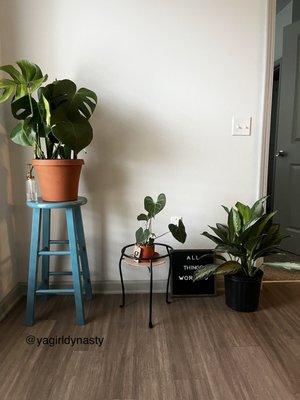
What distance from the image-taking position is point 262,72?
6.20 ft

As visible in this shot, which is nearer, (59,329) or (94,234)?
(59,329)

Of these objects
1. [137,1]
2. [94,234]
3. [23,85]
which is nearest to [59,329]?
[94,234]

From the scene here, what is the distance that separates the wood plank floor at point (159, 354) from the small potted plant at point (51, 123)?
2.50 feet

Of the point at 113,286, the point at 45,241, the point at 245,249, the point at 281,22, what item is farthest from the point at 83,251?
the point at 281,22

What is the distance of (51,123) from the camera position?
1.41 meters

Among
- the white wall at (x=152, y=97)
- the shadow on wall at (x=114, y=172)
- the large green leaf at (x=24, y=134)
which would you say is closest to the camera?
the large green leaf at (x=24, y=134)

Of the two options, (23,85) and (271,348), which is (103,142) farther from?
(271,348)

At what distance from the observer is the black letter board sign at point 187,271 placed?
1.97m

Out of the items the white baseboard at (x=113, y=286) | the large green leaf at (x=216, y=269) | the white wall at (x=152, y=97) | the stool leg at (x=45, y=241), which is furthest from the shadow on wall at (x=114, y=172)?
the large green leaf at (x=216, y=269)

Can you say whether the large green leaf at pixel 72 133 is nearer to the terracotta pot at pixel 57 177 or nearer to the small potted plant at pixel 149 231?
the terracotta pot at pixel 57 177

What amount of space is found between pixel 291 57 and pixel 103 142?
1898 mm

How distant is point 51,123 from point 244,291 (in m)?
Answer: 1.45

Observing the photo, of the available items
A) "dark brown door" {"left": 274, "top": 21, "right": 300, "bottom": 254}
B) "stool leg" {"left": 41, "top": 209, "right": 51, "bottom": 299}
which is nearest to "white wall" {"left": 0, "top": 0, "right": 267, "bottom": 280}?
"stool leg" {"left": 41, "top": 209, "right": 51, "bottom": 299}

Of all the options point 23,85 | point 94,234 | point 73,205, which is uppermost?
point 23,85
